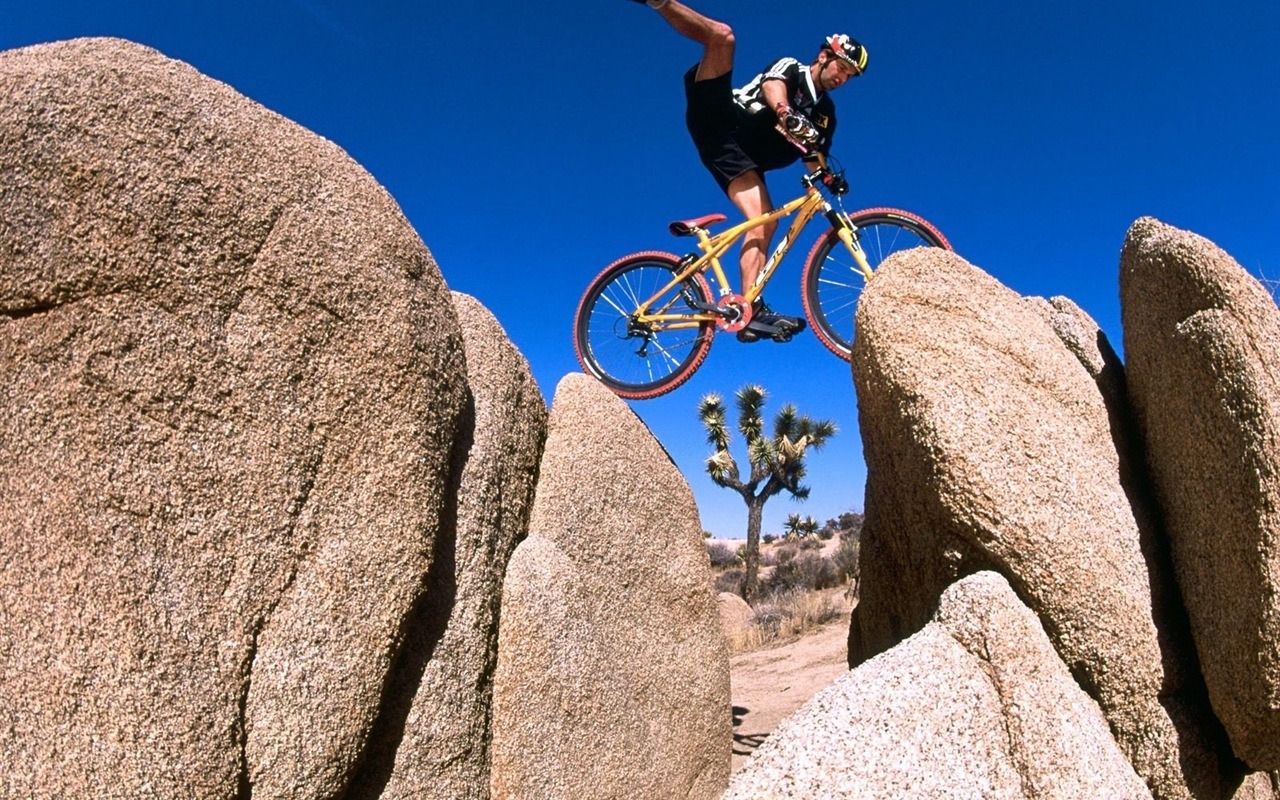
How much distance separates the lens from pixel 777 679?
11.3 m

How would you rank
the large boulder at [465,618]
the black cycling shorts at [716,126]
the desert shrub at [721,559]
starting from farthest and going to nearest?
the desert shrub at [721,559], the black cycling shorts at [716,126], the large boulder at [465,618]

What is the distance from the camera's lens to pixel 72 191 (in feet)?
8.73

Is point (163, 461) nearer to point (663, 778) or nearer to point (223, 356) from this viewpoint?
point (223, 356)

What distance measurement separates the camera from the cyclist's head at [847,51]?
580cm

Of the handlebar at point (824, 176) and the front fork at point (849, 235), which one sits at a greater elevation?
the handlebar at point (824, 176)

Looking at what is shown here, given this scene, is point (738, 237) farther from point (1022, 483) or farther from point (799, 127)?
point (1022, 483)

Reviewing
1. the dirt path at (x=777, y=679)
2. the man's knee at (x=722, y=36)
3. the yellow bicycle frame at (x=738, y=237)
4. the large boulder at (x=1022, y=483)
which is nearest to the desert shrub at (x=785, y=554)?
the dirt path at (x=777, y=679)

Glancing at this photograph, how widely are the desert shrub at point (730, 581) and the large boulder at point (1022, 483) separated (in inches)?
708

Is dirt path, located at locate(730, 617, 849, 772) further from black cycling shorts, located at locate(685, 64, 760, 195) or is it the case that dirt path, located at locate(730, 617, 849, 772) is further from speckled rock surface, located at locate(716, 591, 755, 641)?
black cycling shorts, located at locate(685, 64, 760, 195)

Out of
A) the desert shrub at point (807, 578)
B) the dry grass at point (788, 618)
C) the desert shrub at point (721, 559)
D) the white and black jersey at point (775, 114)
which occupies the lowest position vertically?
the dry grass at point (788, 618)

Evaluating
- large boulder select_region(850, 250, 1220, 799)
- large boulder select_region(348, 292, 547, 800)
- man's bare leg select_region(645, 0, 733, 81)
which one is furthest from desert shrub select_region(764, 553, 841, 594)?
large boulder select_region(348, 292, 547, 800)

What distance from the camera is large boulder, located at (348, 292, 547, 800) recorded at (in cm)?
311

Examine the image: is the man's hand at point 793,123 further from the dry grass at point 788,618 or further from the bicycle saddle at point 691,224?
the dry grass at point 788,618

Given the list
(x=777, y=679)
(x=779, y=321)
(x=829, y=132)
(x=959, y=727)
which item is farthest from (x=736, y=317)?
(x=777, y=679)
